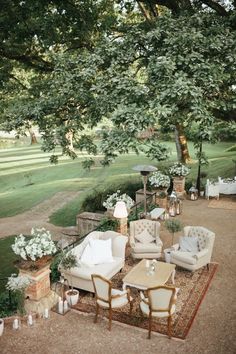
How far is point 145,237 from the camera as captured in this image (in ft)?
37.9

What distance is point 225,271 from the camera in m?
10.3

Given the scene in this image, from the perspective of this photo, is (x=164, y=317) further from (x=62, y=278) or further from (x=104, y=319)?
(x=62, y=278)

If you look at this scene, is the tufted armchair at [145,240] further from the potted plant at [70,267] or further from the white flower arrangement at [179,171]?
the white flower arrangement at [179,171]

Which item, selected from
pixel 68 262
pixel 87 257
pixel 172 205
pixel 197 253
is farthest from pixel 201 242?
pixel 172 205

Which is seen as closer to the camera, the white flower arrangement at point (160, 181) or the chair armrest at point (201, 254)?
the chair armrest at point (201, 254)

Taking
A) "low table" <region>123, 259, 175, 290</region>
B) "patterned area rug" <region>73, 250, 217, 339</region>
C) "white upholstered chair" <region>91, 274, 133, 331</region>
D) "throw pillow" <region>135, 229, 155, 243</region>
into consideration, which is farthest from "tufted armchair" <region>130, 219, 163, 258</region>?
"white upholstered chair" <region>91, 274, 133, 331</region>

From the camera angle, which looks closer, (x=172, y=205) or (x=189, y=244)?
(x=189, y=244)

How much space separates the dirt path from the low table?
8.80m

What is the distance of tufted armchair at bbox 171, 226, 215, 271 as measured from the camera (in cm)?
997

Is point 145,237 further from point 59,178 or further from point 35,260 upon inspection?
point 59,178

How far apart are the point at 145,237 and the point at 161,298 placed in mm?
4060

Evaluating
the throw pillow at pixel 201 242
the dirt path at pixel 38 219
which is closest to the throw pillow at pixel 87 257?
the throw pillow at pixel 201 242

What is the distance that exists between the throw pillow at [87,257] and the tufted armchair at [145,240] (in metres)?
1.62

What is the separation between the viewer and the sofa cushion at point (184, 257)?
9962 millimetres
